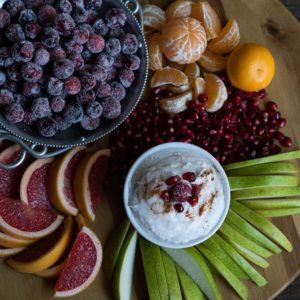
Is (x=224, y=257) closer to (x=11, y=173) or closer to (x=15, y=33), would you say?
(x=11, y=173)

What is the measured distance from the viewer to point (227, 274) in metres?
1.95

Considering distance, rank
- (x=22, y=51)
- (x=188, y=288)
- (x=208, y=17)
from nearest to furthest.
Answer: (x=22, y=51), (x=188, y=288), (x=208, y=17)

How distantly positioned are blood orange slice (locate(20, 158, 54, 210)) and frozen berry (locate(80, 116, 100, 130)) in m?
0.23

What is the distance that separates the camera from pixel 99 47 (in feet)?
5.75

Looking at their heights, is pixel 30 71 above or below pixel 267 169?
above

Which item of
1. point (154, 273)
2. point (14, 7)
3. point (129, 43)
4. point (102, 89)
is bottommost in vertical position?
point (154, 273)

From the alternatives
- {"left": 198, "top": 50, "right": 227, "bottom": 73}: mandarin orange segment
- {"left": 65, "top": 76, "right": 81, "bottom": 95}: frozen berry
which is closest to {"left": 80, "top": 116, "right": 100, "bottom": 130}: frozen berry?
{"left": 65, "top": 76, "right": 81, "bottom": 95}: frozen berry

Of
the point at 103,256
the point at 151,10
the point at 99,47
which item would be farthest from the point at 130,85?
the point at 103,256

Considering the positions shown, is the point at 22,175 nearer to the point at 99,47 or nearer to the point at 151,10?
the point at 99,47

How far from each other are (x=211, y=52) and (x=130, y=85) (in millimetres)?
424

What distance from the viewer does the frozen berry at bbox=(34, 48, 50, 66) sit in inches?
65.6

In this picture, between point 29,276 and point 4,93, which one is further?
point 29,276

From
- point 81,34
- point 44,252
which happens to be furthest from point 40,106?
point 44,252

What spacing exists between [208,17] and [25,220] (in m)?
1.06
